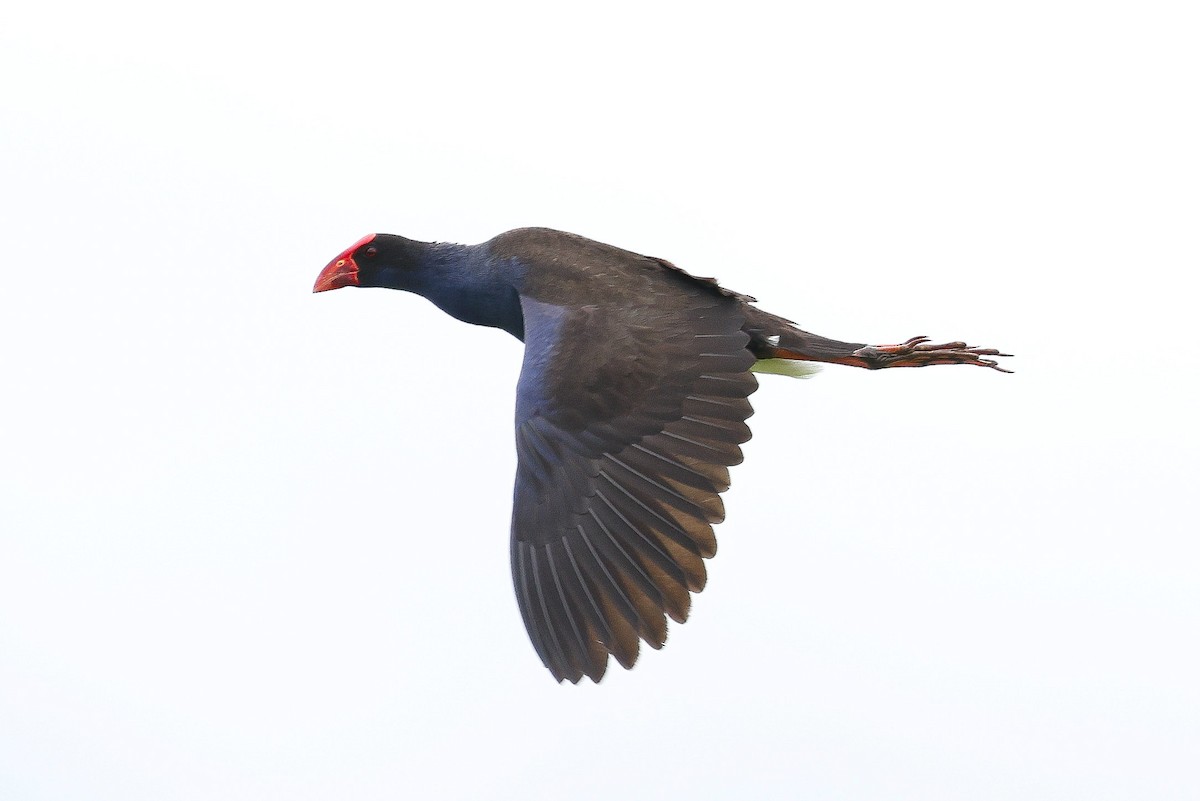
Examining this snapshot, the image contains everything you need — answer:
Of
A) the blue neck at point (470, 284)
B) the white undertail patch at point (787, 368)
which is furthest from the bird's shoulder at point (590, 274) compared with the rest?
the white undertail patch at point (787, 368)

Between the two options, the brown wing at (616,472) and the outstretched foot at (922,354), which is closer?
the brown wing at (616,472)

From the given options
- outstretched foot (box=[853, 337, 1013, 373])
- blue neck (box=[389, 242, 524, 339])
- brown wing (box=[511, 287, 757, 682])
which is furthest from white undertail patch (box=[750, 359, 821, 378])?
blue neck (box=[389, 242, 524, 339])

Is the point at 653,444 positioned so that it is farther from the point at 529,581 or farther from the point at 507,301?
the point at 507,301

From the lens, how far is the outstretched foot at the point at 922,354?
31.1 feet

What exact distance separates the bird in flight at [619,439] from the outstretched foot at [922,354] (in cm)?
54

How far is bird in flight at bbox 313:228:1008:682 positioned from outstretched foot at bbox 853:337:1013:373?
0.54m

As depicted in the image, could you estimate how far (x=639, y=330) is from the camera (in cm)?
844

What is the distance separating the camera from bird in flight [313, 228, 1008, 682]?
7594mm

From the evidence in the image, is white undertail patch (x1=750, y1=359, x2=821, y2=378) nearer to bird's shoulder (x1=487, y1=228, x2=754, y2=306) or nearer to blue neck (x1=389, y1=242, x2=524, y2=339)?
bird's shoulder (x1=487, y1=228, x2=754, y2=306)

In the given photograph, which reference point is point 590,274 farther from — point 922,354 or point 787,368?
point 922,354

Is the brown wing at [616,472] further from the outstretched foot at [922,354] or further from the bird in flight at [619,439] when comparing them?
the outstretched foot at [922,354]

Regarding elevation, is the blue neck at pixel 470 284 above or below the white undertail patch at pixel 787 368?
above

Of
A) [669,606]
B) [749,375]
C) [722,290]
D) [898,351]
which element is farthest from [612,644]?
[898,351]

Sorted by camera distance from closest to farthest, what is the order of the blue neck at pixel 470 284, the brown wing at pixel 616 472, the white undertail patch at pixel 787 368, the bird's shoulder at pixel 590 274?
the brown wing at pixel 616 472 < the bird's shoulder at pixel 590 274 < the blue neck at pixel 470 284 < the white undertail patch at pixel 787 368
